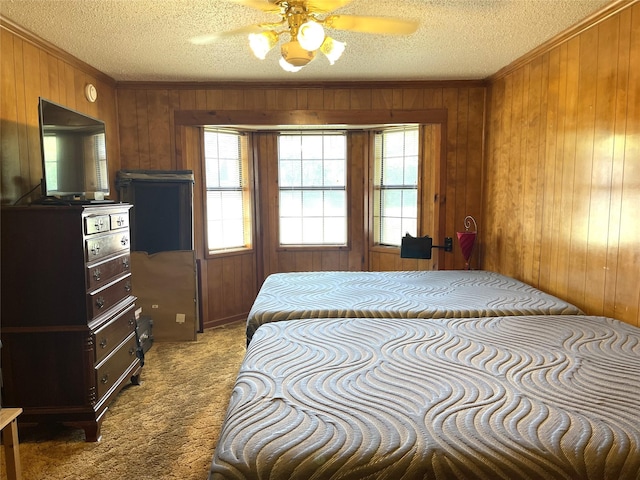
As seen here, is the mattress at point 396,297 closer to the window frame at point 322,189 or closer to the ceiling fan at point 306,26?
the ceiling fan at point 306,26

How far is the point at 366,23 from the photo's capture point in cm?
230

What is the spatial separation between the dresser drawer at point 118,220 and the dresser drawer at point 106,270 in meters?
0.20

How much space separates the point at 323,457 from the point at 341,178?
4036mm

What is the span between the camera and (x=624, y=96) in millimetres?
2402

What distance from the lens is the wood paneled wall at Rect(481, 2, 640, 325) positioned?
2389 millimetres

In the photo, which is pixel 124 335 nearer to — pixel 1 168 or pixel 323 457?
pixel 1 168

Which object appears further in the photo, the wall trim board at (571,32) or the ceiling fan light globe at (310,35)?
the wall trim board at (571,32)

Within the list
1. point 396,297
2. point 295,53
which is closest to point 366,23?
point 295,53

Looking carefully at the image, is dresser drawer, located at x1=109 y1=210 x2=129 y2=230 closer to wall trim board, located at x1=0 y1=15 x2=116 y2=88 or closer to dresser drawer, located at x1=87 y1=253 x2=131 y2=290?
dresser drawer, located at x1=87 y1=253 x2=131 y2=290

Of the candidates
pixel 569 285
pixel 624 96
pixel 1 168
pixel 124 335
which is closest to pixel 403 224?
pixel 569 285

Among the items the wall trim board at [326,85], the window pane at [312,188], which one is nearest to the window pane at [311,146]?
the window pane at [312,188]

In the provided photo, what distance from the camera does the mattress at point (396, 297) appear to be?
2.53 meters

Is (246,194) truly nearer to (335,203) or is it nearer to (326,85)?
(335,203)

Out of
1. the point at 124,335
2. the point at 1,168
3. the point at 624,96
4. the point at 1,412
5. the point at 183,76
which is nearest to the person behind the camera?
the point at 1,412
